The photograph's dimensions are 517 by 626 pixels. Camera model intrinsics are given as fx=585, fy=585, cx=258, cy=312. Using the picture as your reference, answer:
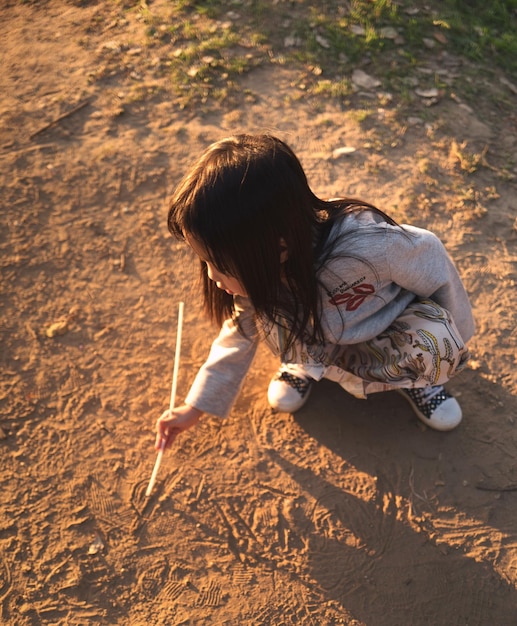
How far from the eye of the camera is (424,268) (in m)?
1.61

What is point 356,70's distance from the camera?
304cm

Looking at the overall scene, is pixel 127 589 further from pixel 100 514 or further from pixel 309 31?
pixel 309 31

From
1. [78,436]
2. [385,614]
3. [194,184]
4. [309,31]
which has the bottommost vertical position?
[385,614]

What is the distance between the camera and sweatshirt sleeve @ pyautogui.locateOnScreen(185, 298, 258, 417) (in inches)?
70.4

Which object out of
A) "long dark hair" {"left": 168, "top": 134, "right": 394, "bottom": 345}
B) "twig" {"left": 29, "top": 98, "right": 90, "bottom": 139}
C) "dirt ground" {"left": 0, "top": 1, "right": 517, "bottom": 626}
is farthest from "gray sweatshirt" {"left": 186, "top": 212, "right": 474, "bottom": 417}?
"twig" {"left": 29, "top": 98, "right": 90, "bottom": 139}

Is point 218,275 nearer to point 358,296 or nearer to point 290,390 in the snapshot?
point 358,296

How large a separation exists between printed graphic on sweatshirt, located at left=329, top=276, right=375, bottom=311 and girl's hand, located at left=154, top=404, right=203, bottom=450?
573mm

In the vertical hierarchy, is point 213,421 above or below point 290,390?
below

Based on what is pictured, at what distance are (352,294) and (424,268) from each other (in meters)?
0.22

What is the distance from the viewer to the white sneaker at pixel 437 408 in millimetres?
1907

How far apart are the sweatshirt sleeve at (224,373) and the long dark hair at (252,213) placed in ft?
1.15

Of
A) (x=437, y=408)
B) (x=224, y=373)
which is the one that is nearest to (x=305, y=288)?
(x=224, y=373)

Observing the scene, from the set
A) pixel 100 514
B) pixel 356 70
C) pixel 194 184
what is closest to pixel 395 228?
pixel 194 184

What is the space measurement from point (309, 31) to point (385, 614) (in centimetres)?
285
